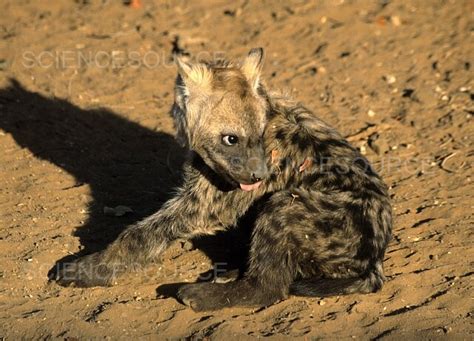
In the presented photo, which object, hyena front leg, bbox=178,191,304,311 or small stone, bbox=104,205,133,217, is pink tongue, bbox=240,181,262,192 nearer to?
hyena front leg, bbox=178,191,304,311

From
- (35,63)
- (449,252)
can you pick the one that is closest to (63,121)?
(35,63)

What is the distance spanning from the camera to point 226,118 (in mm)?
4902

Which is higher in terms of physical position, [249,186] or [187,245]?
[249,186]

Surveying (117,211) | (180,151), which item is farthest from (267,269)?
(180,151)

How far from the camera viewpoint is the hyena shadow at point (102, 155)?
5.36 meters

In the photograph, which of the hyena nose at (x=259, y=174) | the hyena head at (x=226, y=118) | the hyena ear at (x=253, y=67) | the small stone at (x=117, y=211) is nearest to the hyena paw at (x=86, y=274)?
the small stone at (x=117, y=211)

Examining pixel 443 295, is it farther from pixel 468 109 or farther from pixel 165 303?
pixel 468 109

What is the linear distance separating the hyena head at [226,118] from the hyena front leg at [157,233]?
0.67 feet

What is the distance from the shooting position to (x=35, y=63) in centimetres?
788

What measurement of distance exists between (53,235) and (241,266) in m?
1.30

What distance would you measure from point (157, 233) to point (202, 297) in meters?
0.63

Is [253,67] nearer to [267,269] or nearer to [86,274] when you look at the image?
[267,269]

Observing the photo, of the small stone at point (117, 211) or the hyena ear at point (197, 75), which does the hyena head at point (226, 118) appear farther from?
the small stone at point (117, 211)

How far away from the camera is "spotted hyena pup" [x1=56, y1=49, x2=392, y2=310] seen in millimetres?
4422
